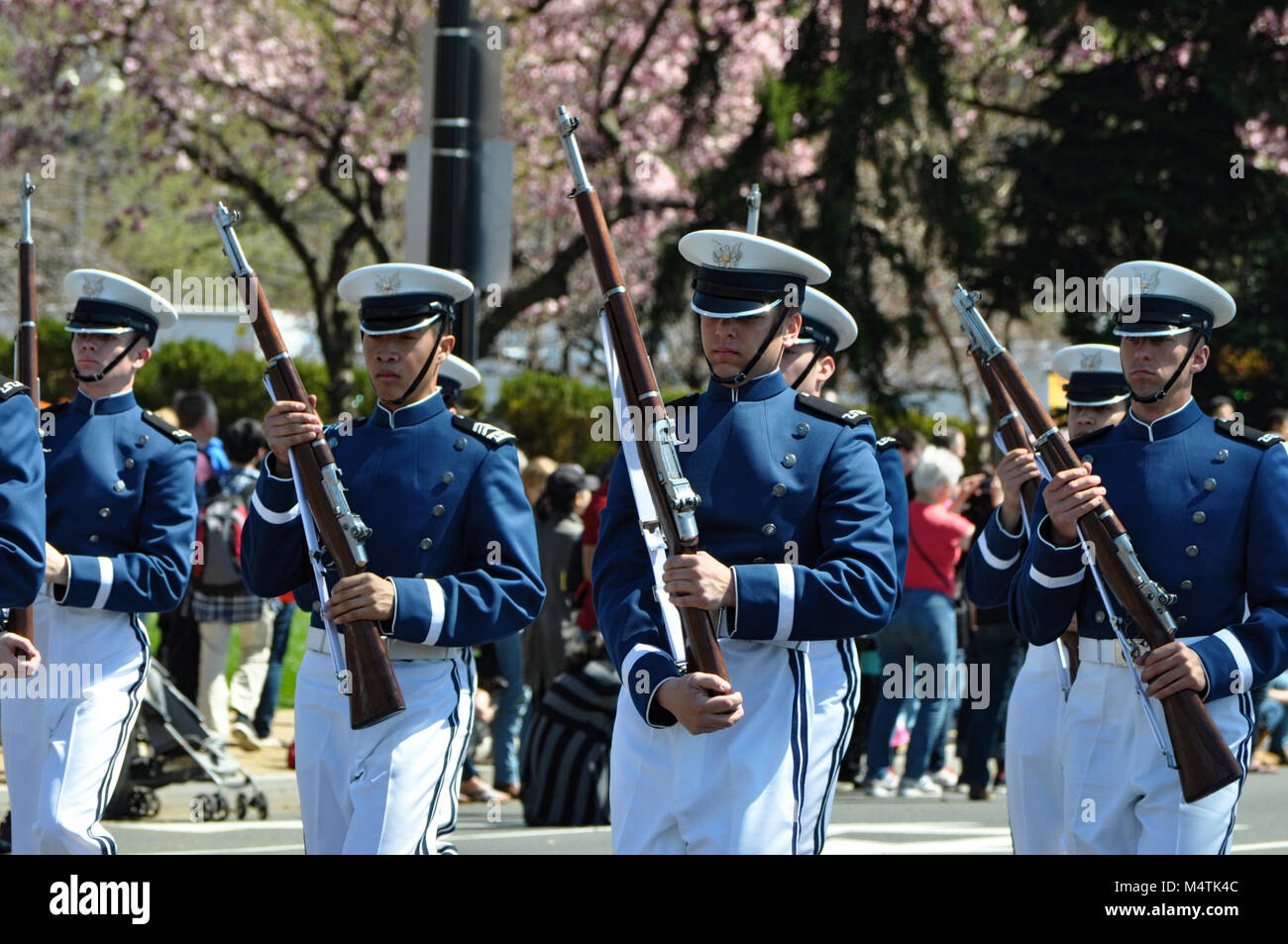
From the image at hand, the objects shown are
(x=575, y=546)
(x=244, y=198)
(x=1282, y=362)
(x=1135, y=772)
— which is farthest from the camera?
(x=244, y=198)

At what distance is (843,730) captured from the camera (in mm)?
4953

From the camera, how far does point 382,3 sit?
2006 centimetres

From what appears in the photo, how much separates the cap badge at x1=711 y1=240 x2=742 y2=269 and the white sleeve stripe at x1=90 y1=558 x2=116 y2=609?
240 centimetres

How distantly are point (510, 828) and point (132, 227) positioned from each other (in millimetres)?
15210

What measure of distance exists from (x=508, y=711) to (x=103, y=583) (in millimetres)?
4576

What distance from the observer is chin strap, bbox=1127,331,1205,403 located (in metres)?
5.36

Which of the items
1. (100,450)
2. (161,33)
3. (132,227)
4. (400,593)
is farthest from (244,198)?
(400,593)

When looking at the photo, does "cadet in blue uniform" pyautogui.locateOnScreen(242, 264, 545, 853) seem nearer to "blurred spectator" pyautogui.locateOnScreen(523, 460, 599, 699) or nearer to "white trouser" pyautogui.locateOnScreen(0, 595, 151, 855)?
"white trouser" pyautogui.locateOnScreen(0, 595, 151, 855)

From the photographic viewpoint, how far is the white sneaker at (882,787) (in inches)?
422

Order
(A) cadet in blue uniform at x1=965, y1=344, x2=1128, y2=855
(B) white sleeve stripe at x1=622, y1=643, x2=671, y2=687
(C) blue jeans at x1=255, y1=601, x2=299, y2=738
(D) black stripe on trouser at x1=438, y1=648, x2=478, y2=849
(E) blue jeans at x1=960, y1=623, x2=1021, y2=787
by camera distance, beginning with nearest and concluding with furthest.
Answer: (B) white sleeve stripe at x1=622, y1=643, x2=671, y2=687
(D) black stripe on trouser at x1=438, y1=648, x2=478, y2=849
(A) cadet in blue uniform at x1=965, y1=344, x2=1128, y2=855
(E) blue jeans at x1=960, y1=623, x2=1021, y2=787
(C) blue jeans at x1=255, y1=601, x2=299, y2=738

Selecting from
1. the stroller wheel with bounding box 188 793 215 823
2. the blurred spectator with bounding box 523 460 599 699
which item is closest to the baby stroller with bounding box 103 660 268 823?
the stroller wheel with bounding box 188 793 215 823

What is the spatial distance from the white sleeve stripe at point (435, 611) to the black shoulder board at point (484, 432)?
50 cm
